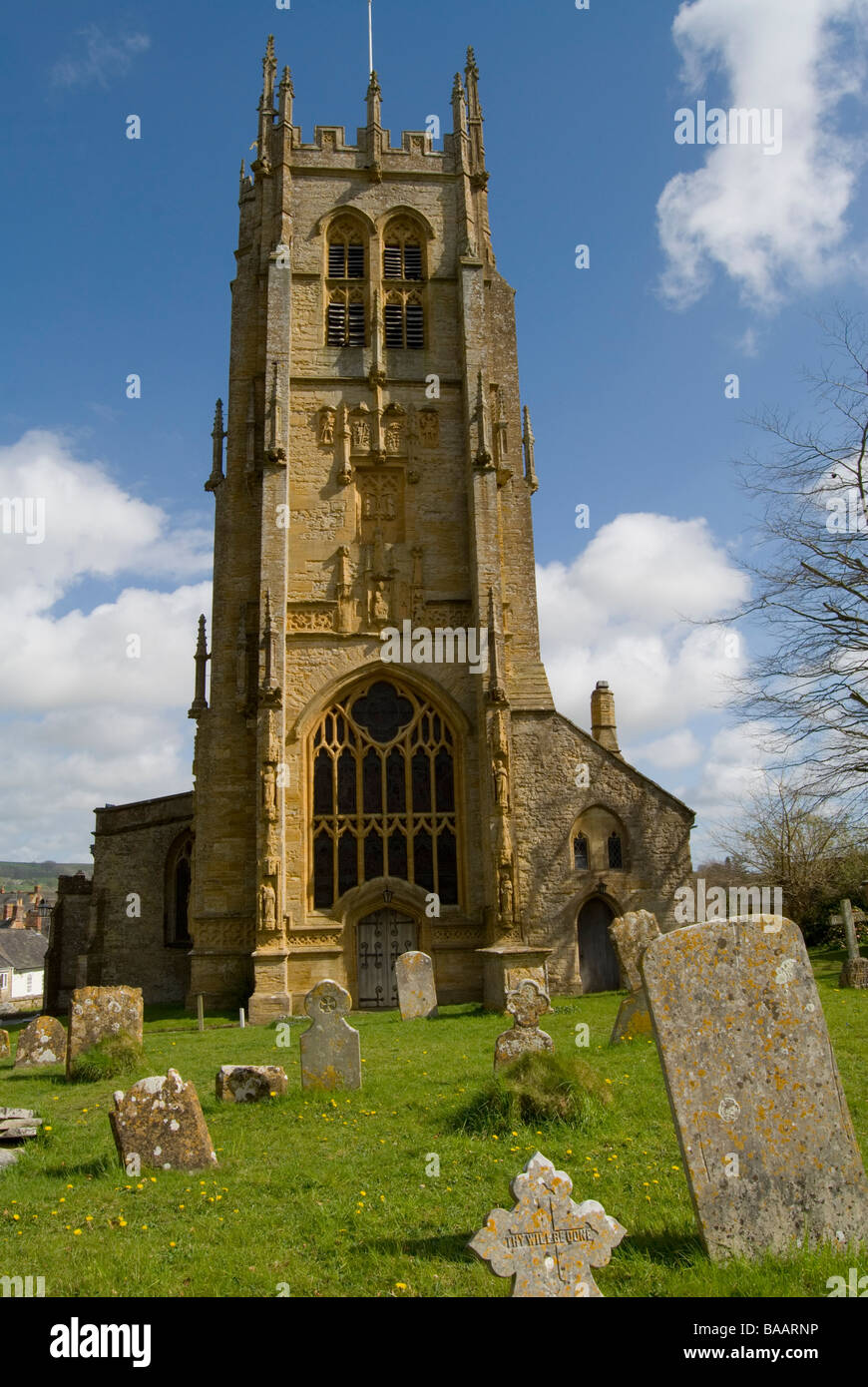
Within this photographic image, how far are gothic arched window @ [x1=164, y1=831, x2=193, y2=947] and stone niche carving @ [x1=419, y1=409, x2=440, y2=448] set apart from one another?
12.1 m

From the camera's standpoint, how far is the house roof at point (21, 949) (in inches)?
2148

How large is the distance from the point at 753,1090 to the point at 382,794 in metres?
16.5

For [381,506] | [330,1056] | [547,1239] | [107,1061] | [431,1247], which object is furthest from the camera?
[381,506]

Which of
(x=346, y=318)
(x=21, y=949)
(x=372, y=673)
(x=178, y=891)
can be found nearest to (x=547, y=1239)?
(x=372, y=673)

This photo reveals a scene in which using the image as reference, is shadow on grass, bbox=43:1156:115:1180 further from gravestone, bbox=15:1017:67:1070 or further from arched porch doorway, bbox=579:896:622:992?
arched porch doorway, bbox=579:896:622:992

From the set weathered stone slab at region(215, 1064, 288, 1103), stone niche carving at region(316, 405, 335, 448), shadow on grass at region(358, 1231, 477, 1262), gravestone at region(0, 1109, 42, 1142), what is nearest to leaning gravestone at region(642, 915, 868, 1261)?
shadow on grass at region(358, 1231, 477, 1262)

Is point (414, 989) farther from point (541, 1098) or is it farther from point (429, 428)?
point (429, 428)

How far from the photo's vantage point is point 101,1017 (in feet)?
38.8

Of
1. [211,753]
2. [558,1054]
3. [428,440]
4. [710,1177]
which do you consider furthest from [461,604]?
[710,1177]

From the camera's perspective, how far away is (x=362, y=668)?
2136 centimetres

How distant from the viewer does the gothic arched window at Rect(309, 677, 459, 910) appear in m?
20.6

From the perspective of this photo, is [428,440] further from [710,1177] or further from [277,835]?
[710,1177]

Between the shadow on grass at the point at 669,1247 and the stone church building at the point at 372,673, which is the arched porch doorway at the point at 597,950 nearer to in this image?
the stone church building at the point at 372,673

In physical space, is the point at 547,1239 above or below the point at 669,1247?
above
